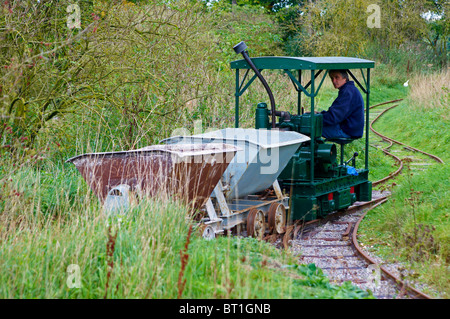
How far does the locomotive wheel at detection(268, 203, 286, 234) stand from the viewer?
8.84 m

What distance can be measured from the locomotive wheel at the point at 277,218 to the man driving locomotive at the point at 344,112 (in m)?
2.03

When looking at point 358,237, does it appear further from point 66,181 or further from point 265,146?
point 66,181

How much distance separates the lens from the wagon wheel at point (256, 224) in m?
8.34

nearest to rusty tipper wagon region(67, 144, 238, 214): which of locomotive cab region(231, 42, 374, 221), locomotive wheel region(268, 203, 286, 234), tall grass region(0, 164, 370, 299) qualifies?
tall grass region(0, 164, 370, 299)

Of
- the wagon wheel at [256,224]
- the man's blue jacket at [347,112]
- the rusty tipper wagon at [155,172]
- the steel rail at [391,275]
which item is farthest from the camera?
the man's blue jacket at [347,112]

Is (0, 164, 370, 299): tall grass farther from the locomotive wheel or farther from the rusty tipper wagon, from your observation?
the locomotive wheel

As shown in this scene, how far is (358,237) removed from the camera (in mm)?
9164

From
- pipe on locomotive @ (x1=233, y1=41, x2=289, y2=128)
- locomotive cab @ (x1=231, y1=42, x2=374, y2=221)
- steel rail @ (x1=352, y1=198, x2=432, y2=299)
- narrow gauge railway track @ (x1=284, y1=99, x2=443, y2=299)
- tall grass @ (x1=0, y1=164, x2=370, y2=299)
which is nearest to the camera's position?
tall grass @ (x1=0, y1=164, x2=370, y2=299)

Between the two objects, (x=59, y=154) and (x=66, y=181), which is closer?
(x=66, y=181)

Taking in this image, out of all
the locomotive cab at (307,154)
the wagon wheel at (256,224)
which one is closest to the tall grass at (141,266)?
the wagon wheel at (256,224)

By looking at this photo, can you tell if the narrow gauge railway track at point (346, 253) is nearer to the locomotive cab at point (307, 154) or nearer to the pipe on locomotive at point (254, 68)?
the locomotive cab at point (307, 154)

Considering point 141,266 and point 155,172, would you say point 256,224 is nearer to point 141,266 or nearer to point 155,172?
point 155,172

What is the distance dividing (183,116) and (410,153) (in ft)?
29.4
